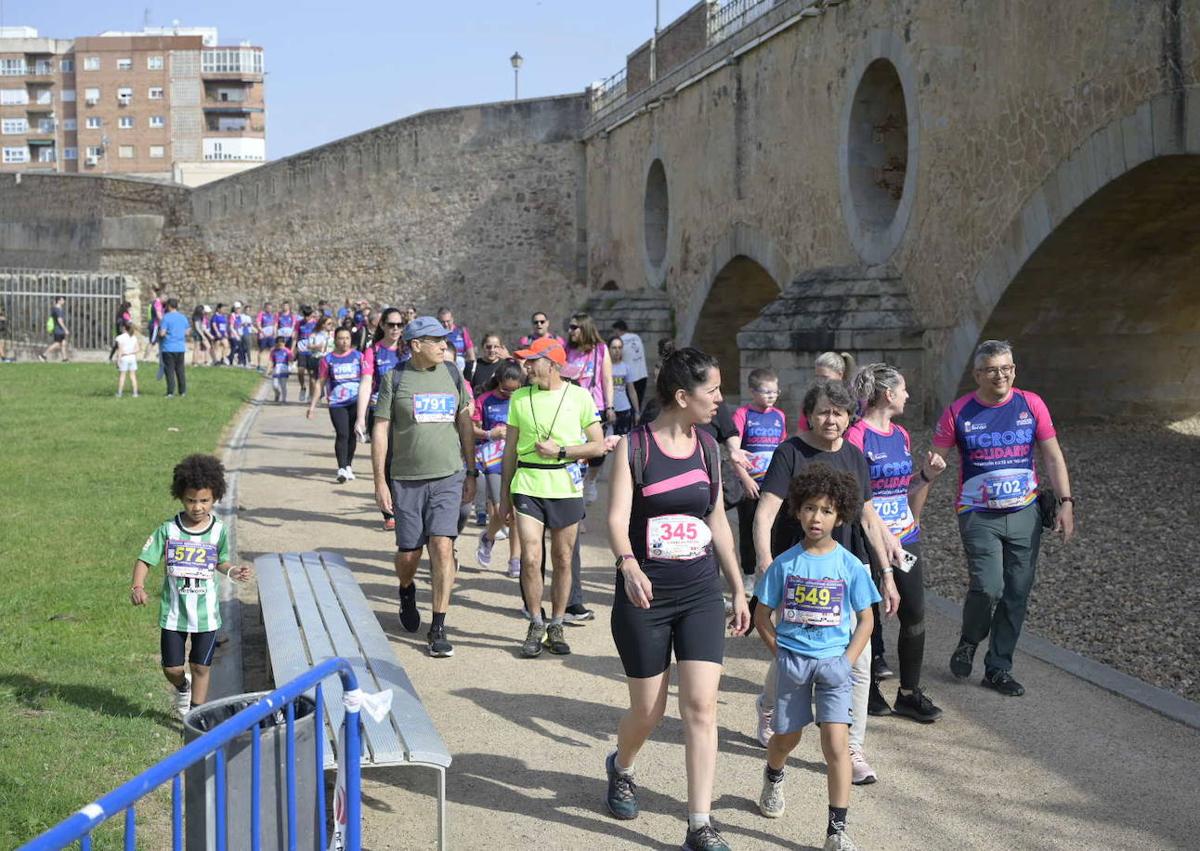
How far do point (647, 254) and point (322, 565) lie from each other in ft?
59.5

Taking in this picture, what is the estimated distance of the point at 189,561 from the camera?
5152mm

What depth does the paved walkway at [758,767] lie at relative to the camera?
438 cm

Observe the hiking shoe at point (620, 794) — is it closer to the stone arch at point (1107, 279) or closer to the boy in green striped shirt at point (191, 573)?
the boy in green striped shirt at point (191, 573)

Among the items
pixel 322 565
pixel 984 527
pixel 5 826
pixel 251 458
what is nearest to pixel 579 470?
pixel 322 565

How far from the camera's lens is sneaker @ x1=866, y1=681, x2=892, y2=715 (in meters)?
5.62

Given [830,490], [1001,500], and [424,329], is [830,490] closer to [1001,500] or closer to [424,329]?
[1001,500]

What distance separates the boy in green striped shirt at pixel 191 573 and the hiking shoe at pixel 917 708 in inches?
105

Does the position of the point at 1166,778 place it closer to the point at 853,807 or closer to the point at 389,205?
the point at 853,807

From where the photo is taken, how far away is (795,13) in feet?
52.4

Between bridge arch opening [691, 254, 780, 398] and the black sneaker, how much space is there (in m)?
12.8

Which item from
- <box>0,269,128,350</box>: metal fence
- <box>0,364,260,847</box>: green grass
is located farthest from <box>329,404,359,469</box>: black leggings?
<box>0,269,128,350</box>: metal fence

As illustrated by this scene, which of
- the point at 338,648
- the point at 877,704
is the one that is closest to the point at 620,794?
the point at 338,648

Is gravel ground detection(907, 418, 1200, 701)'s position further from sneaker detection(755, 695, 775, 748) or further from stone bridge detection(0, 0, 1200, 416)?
sneaker detection(755, 695, 775, 748)

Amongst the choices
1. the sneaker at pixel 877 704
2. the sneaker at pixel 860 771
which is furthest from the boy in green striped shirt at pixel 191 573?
the sneaker at pixel 877 704
